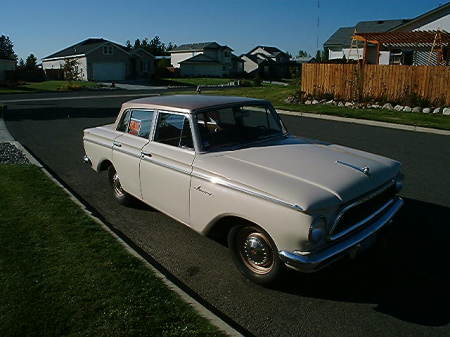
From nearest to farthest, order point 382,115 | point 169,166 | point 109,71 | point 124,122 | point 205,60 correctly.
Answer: point 169,166
point 124,122
point 382,115
point 109,71
point 205,60

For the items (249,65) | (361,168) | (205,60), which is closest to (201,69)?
(205,60)

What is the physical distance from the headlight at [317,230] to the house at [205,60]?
210 feet

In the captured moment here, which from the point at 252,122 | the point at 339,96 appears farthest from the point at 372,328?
the point at 339,96

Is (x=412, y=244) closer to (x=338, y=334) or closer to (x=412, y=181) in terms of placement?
(x=338, y=334)

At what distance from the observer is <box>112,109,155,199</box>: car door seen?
17.5ft

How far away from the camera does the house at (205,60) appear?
218ft

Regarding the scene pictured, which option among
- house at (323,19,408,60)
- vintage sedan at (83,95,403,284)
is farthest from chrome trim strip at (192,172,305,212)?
house at (323,19,408,60)

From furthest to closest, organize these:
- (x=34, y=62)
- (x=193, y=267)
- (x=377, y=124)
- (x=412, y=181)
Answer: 1. (x=34, y=62)
2. (x=377, y=124)
3. (x=412, y=181)
4. (x=193, y=267)

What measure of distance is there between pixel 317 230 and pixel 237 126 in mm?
2020

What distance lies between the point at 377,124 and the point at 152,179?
38.5ft

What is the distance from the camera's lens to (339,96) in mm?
19984

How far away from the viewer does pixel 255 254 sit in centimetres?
394

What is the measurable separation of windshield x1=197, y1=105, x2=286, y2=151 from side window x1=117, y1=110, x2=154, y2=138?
0.97 m

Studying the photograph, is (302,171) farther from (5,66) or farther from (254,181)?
(5,66)
